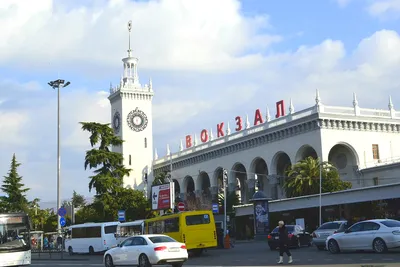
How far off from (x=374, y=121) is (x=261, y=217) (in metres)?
24.2

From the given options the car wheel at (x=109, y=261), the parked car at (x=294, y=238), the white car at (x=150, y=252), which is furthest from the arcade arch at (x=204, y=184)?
the white car at (x=150, y=252)

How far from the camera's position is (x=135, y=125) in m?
89.4

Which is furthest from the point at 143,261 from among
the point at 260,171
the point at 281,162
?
the point at 260,171

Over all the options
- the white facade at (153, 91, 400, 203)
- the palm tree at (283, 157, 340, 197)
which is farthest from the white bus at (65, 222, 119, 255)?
the white facade at (153, 91, 400, 203)

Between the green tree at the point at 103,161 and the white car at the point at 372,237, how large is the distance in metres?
32.6

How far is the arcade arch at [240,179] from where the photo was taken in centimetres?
7100

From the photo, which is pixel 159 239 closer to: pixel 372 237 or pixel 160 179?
pixel 372 237

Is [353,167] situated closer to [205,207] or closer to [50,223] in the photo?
[205,207]

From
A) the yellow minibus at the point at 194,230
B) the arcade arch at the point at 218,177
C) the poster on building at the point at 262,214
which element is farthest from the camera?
the arcade arch at the point at 218,177

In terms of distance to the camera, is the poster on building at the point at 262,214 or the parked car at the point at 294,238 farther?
the poster on building at the point at 262,214

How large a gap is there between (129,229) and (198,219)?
31.9 ft

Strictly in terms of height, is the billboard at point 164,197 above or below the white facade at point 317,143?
below

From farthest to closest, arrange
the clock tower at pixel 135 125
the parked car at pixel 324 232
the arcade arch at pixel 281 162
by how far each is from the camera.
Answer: the clock tower at pixel 135 125 < the arcade arch at pixel 281 162 < the parked car at pixel 324 232

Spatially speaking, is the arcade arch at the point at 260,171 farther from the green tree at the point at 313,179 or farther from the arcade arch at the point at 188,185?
the arcade arch at the point at 188,185
